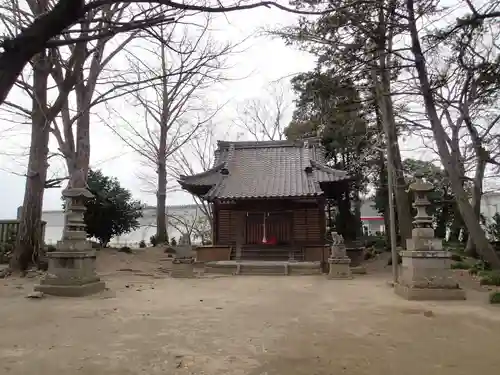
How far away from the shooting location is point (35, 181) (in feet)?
38.7

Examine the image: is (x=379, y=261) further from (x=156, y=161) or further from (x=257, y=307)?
(x=156, y=161)

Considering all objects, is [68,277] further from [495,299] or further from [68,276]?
[495,299]

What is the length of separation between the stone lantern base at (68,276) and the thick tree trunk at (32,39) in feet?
22.2

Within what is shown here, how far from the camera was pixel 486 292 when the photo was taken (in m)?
8.56

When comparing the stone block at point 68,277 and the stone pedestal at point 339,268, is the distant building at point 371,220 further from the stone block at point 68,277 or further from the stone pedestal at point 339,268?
the stone block at point 68,277

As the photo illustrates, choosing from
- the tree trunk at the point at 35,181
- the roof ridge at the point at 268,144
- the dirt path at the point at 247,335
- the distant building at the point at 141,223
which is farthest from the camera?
the distant building at the point at 141,223

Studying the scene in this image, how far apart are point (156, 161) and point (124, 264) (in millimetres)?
10741

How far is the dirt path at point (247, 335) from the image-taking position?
3721 mm

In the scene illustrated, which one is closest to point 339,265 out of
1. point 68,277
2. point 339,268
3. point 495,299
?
point 339,268

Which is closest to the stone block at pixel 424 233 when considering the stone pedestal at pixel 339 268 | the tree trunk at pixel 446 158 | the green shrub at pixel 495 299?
the green shrub at pixel 495 299

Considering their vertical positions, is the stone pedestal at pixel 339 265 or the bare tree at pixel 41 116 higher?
the bare tree at pixel 41 116

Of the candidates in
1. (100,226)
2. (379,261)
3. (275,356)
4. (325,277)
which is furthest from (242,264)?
(275,356)

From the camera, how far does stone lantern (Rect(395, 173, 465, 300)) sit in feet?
24.9

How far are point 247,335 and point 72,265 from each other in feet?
16.7
